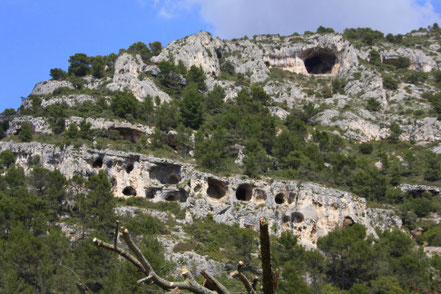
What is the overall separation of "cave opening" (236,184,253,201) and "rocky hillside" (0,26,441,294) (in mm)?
218

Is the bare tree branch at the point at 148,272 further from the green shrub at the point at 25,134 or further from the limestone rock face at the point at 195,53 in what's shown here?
the limestone rock face at the point at 195,53

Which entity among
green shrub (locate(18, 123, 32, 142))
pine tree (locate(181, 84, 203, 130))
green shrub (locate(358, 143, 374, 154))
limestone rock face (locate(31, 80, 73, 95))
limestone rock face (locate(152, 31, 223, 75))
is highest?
limestone rock face (locate(152, 31, 223, 75))

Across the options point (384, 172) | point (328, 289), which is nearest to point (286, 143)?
point (384, 172)

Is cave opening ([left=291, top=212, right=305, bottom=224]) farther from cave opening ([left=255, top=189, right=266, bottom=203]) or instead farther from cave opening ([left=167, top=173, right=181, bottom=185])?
cave opening ([left=167, top=173, right=181, bottom=185])

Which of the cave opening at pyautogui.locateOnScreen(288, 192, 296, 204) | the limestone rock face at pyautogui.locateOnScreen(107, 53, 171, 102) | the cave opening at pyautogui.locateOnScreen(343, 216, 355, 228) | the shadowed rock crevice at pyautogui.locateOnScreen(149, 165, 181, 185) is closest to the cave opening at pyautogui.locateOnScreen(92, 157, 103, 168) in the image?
the shadowed rock crevice at pyautogui.locateOnScreen(149, 165, 181, 185)

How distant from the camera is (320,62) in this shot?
101125 millimetres

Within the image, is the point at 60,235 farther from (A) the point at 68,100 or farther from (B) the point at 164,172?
(A) the point at 68,100

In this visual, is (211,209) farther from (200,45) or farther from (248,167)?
(200,45)

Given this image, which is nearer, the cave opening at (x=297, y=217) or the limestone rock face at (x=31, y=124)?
the cave opening at (x=297, y=217)

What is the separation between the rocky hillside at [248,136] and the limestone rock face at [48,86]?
0.80 ft

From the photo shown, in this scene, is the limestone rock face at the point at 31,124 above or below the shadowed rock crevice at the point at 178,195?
above

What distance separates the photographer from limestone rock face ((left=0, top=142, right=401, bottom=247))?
4728 cm

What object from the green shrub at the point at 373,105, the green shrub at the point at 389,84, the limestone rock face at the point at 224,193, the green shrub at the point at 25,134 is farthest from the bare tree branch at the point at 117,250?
the green shrub at the point at 389,84

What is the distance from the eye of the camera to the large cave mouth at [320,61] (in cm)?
A: 9756
